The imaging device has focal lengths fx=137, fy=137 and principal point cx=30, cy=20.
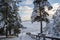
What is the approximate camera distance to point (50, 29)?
12.7 feet

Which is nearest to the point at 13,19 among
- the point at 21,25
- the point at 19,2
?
the point at 21,25

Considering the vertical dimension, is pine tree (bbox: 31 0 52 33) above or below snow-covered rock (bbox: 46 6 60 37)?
above

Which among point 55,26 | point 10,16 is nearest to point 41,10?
point 55,26

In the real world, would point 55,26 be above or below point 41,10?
below

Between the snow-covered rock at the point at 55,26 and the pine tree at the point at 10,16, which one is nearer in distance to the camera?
the snow-covered rock at the point at 55,26

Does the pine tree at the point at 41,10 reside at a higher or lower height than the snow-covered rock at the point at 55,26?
higher

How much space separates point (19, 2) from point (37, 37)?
1.17 meters

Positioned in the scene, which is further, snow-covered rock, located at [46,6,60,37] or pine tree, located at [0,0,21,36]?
pine tree, located at [0,0,21,36]

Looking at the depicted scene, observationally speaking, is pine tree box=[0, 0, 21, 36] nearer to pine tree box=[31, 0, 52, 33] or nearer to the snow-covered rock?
pine tree box=[31, 0, 52, 33]

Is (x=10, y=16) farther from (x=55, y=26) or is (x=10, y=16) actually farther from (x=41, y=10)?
(x=55, y=26)

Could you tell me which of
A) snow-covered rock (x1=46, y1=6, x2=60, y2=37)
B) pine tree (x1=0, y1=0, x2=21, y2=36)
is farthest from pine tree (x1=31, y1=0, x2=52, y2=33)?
pine tree (x1=0, y1=0, x2=21, y2=36)

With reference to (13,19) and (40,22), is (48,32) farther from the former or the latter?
(13,19)

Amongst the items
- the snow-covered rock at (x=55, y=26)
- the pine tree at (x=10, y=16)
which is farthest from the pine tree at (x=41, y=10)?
the pine tree at (x=10, y=16)

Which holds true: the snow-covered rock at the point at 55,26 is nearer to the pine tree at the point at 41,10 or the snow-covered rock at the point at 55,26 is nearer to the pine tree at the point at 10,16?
the pine tree at the point at 41,10
